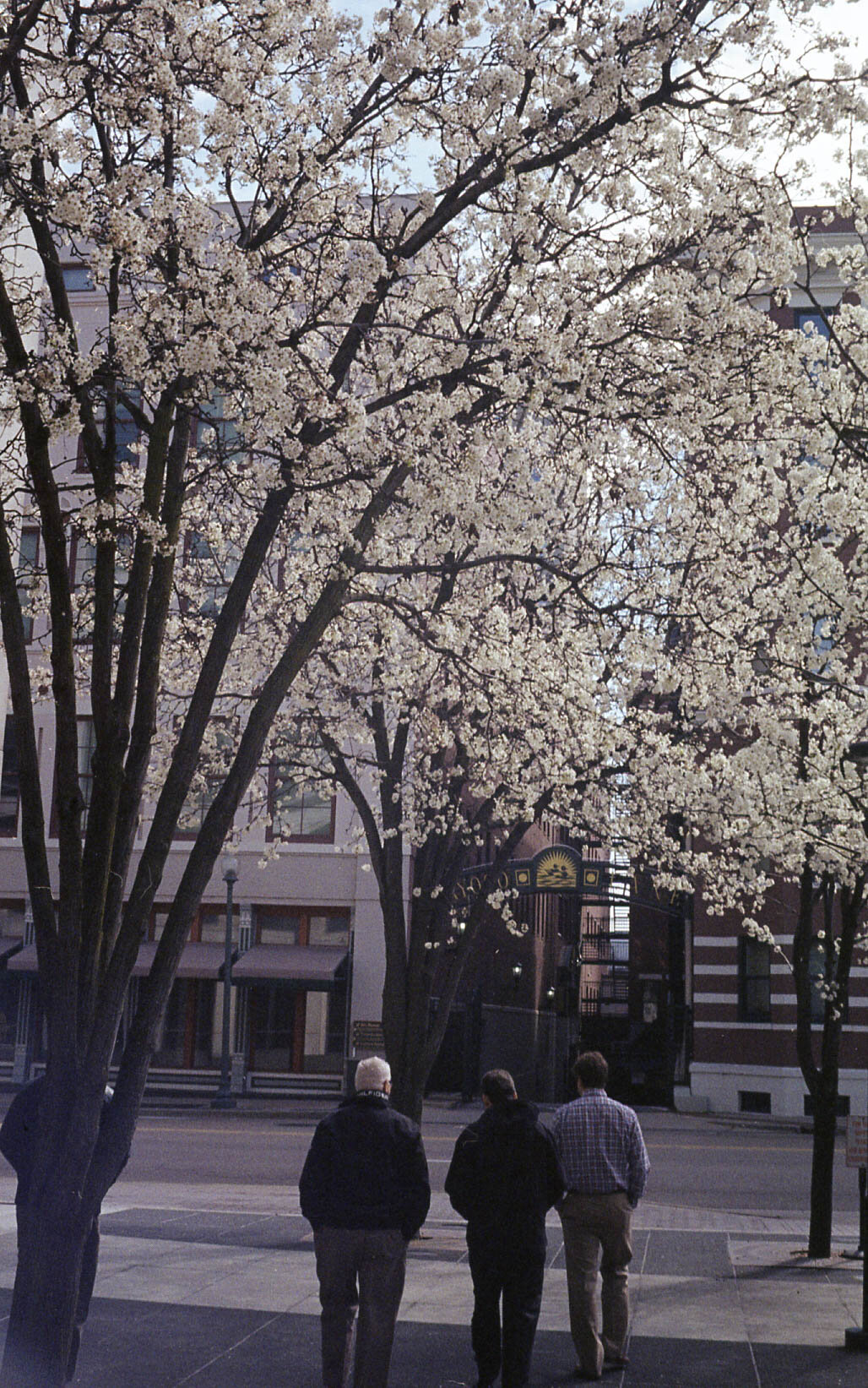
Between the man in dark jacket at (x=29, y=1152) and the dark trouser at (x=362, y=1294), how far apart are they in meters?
1.21

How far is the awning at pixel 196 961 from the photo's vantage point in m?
33.4

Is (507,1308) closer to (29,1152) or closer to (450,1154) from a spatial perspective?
(29,1152)

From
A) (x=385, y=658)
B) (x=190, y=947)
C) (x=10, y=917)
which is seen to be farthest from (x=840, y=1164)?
(x=10, y=917)

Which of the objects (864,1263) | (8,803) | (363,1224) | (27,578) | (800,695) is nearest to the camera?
(363,1224)

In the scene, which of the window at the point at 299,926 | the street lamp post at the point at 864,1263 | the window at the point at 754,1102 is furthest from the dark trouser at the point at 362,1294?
the window at the point at 754,1102

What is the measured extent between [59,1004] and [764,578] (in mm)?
8813

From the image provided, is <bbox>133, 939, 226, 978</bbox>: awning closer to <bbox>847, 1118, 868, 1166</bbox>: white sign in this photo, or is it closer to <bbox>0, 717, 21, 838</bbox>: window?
<bbox>0, 717, 21, 838</bbox>: window

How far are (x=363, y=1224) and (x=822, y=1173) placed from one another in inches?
318

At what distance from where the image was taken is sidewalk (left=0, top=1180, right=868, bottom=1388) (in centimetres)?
762

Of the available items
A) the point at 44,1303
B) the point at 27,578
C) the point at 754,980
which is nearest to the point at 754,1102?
the point at 754,980

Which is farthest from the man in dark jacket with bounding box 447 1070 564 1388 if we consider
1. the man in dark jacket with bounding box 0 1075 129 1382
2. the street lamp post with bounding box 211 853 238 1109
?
the street lamp post with bounding box 211 853 238 1109

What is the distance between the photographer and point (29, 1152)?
714 cm

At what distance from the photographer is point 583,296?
344 inches

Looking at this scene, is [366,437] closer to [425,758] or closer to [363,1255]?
[363,1255]
